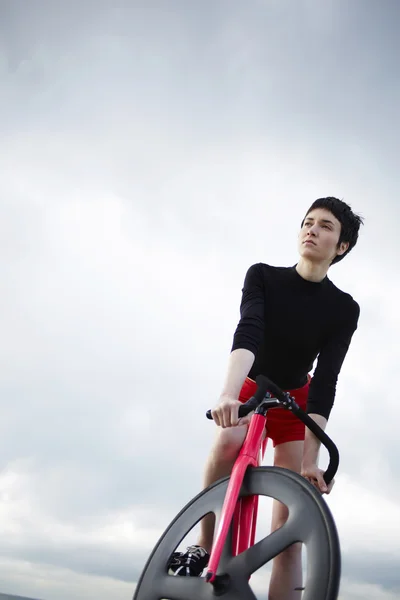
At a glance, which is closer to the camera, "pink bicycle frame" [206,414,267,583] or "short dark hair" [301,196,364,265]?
"pink bicycle frame" [206,414,267,583]

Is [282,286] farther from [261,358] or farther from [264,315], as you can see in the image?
[261,358]

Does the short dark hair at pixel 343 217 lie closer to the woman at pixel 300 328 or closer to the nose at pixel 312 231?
the woman at pixel 300 328

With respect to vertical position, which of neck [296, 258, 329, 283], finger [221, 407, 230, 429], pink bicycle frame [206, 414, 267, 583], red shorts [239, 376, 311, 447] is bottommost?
pink bicycle frame [206, 414, 267, 583]

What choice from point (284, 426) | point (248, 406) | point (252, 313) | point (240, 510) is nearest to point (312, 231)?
point (252, 313)

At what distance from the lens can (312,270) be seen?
3650mm

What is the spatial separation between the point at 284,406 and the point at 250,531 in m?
0.59

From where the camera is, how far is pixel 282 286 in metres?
3.59

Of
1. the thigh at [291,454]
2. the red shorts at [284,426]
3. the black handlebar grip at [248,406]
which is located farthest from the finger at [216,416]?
the thigh at [291,454]

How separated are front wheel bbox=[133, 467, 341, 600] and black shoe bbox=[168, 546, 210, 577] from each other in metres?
0.04

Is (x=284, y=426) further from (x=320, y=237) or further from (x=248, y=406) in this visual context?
(x=320, y=237)

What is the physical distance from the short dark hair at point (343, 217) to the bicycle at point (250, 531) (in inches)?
58.4

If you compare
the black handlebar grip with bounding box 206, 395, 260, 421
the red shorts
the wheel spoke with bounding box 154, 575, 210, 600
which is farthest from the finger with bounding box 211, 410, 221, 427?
the red shorts

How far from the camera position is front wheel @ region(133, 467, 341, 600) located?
2.25m

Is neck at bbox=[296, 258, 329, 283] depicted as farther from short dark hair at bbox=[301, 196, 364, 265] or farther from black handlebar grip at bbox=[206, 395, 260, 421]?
black handlebar grip at bbox=[206, 395, 260, 421]
